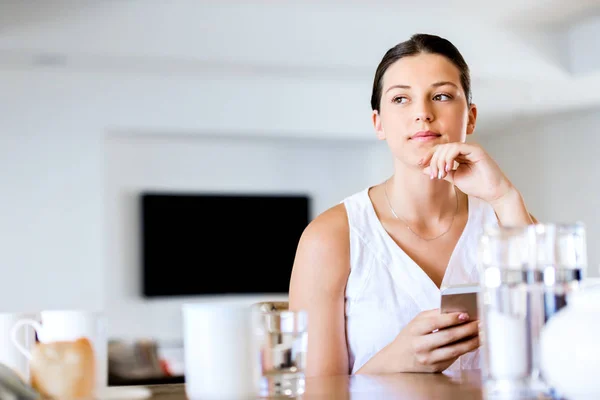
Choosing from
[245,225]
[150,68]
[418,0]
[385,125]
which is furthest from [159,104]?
[385,125]

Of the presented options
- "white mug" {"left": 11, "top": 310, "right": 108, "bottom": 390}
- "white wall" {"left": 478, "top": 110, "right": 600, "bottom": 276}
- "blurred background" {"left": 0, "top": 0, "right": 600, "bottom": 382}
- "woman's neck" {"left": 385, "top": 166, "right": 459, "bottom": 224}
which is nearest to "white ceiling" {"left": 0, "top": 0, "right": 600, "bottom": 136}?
"blurred background" {"left": 0, "top": 0, "right": 600, "bottom": 382}

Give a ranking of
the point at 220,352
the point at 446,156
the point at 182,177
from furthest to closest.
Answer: the point at 182,177 → the point at 446,156 → the point at 220,352

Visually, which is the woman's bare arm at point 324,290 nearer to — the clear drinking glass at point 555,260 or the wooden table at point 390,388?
the wooden table at point 390,388

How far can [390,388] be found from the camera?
1146 millimetres

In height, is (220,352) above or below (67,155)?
below

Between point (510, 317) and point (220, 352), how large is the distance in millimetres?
351

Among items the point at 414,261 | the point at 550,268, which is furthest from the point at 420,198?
the point at 550,268

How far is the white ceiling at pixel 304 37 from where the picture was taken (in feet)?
16.9

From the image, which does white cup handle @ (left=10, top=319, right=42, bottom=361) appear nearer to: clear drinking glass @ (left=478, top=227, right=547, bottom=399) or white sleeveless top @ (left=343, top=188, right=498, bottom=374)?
clear drinking glass @ (left=478, top=227, right=547, bottom=399)

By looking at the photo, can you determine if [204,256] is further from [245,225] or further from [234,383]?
[234,383]

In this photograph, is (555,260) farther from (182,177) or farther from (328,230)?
(182,177)

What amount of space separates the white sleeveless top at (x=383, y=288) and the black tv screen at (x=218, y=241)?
169 inches

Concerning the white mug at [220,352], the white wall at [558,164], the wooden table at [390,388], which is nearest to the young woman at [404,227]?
the wooden table at [390,388]

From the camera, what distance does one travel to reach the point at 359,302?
6.11 feet
